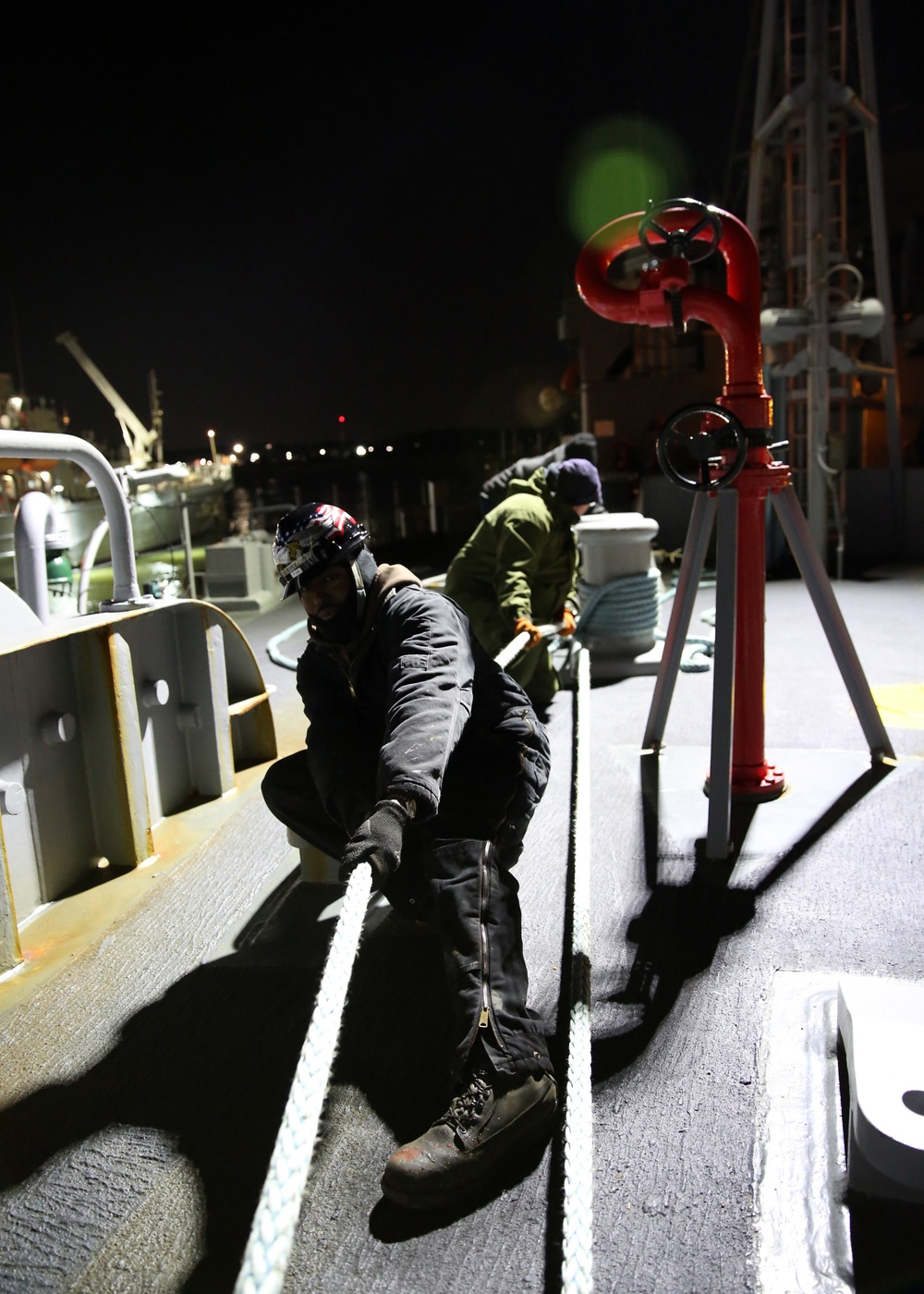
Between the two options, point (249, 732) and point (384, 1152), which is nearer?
point (384, 1152)

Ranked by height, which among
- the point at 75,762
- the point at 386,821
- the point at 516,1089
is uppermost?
the point at 386,821

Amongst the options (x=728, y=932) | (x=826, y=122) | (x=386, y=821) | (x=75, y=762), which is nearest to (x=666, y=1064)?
(x=728, y=932)

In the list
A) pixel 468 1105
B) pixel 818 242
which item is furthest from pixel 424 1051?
pixel 818 242

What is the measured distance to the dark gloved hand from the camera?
6.20 feet

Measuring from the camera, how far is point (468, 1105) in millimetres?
2064

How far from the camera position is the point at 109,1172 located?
211 centimetres

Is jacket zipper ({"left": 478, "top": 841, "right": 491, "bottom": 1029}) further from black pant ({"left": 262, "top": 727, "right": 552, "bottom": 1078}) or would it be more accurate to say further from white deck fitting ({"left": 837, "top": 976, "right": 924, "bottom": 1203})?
white deck fitting ({"left": 837, "top": 976, "right": 924, "bottom": 1203})

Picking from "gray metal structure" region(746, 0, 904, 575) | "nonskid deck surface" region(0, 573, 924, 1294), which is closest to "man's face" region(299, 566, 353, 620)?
"nonskid deck surface" region(0, 573, 924, 1294)

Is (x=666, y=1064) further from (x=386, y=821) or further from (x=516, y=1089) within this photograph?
(x=386, y=821)

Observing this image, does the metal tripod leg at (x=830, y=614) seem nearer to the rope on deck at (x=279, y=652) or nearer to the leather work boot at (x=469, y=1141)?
the leather work boot at (x=469, y=1141)

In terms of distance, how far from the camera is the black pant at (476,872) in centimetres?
217

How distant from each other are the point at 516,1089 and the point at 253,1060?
82 centimetres

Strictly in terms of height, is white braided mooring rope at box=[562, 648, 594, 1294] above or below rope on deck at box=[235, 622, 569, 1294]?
below

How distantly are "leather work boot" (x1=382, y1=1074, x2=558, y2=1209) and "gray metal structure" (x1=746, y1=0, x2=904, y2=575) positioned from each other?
839 cm
